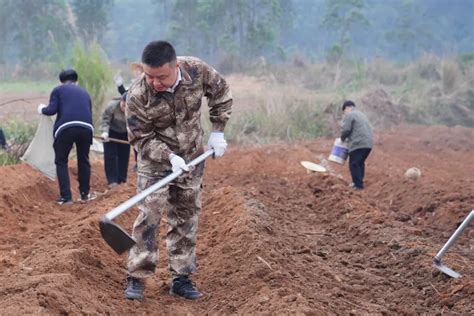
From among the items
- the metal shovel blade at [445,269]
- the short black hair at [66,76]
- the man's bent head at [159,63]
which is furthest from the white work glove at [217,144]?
the short black hair at [66,76]

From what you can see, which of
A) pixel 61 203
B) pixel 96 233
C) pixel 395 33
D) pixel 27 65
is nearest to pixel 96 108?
pixel 61 203

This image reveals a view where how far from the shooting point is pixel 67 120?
9.19 metres

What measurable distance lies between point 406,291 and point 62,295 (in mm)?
2631

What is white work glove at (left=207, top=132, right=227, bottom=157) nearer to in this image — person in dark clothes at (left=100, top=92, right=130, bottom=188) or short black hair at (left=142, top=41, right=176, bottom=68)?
short black hair at (left=142, top=41, right=176, bottom=68)

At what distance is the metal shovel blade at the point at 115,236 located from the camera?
437cm

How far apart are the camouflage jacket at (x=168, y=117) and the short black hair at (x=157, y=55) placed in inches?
10.4

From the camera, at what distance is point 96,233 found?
22.6ft

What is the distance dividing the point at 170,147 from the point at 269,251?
1.46 m

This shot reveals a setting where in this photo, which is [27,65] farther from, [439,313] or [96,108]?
[439,313]

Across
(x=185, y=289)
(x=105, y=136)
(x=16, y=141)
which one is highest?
(x=185, y=289)

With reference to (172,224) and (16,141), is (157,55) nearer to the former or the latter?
(172,224)

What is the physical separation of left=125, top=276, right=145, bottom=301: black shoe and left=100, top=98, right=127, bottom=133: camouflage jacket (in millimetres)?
5457

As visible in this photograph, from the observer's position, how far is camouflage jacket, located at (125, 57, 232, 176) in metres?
5.02

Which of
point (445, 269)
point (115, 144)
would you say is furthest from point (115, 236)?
point (115, 144)
